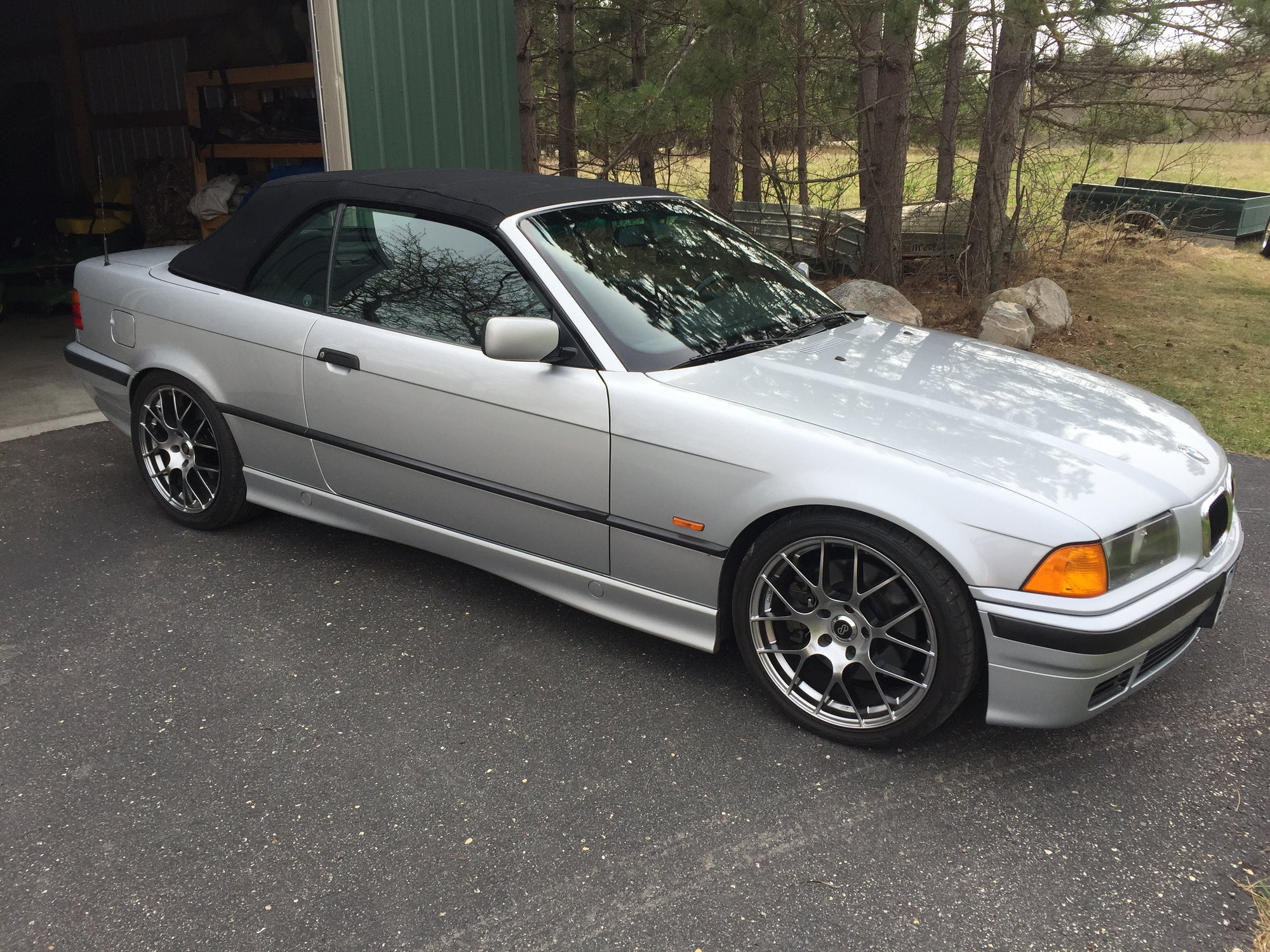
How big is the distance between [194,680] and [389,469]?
0.98m

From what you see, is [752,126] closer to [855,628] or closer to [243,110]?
[243,110]

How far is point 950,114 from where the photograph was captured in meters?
11.7

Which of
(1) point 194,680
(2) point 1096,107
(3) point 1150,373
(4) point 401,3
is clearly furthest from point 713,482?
(2) point 1096,107

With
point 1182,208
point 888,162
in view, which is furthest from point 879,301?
point 1182,208

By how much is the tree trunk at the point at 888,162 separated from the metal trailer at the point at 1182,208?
162 inches

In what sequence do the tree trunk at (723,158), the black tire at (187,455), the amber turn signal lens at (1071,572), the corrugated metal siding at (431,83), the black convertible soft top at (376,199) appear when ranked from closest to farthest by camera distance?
1. the amber turn signal lens at (1071,572)
2. the black convertible soft top at (376,199)
3. the black tire at (187,455)
4. the corrugated metal siding at (431,83)
5. the tree trunk at (723,158)

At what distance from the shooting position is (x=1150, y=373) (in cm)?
786

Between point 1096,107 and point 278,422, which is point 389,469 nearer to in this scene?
point 278,422

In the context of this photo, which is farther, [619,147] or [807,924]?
[619,147]

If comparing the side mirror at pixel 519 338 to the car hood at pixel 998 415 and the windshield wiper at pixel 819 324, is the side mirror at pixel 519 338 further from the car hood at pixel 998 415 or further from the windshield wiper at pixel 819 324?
the windshield wiper at pixel 819 324

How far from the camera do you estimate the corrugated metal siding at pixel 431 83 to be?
21.4 ft

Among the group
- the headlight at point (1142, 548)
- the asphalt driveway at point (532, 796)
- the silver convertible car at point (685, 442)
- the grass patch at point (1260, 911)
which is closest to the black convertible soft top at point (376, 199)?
the silver convertible car at point (685, 442)

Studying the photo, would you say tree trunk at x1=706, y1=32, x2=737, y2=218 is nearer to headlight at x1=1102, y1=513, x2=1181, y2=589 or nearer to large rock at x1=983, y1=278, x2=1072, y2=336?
large rock at x1=983, y1=278, x2=1072, y2=336

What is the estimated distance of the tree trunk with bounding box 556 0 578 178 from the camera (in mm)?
11727
